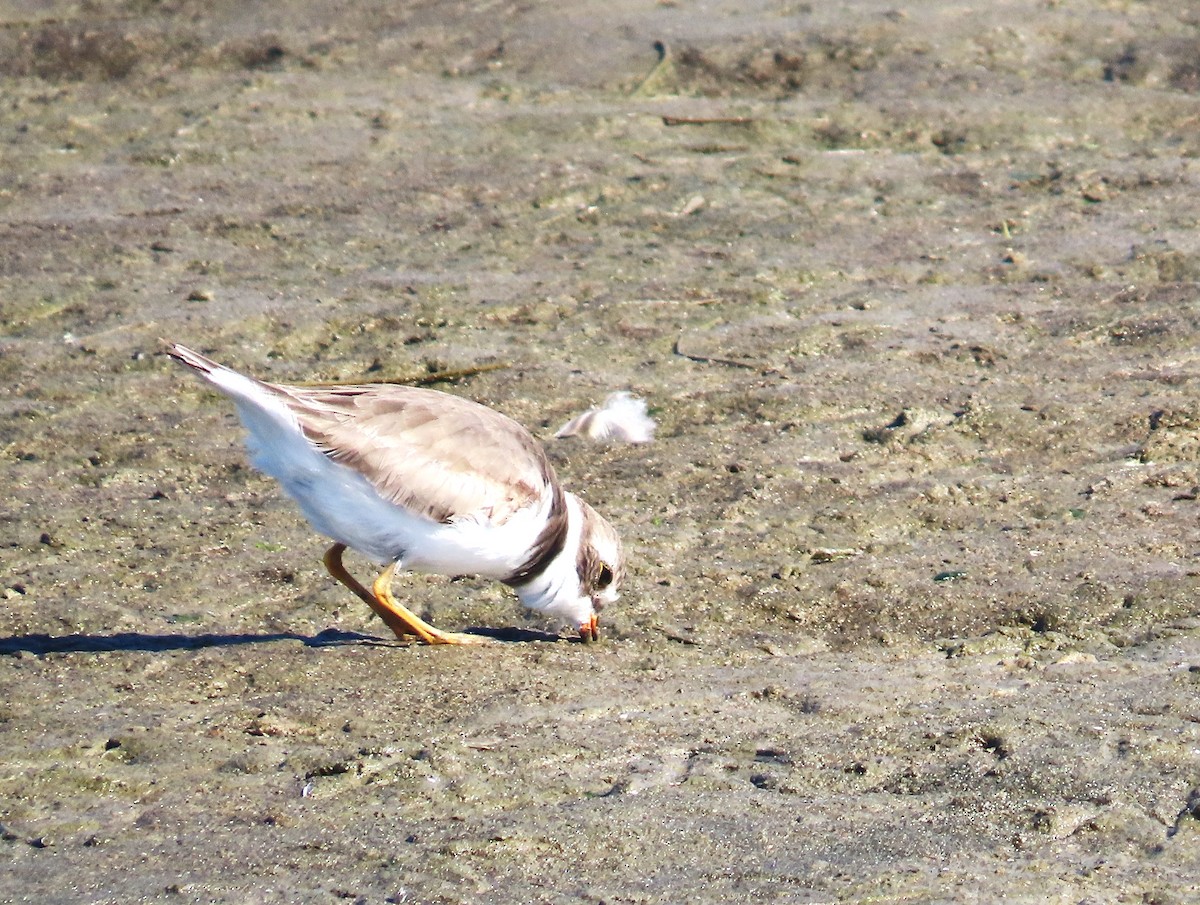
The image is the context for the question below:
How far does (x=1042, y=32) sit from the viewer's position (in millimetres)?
9820

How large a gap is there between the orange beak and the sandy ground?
0.07m

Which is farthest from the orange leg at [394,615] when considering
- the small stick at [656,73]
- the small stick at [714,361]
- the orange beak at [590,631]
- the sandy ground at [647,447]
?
the small stick at [656,73]

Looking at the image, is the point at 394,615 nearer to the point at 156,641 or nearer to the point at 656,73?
the point at 156,641

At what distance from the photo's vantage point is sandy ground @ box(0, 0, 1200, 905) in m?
3.67

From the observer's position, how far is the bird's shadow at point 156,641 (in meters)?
4.62

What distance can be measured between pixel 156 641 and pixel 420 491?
856mm

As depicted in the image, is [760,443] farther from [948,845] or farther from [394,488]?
[948,845]

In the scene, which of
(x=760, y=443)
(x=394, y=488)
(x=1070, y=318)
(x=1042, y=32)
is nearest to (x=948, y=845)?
(x=394, y=488)

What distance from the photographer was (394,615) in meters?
4.88

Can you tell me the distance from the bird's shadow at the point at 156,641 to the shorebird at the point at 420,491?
156 millimetres

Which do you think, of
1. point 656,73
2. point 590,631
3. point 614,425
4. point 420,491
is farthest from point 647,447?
point 656,73

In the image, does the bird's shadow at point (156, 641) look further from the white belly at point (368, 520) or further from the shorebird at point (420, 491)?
the white belly at point (368, 520)

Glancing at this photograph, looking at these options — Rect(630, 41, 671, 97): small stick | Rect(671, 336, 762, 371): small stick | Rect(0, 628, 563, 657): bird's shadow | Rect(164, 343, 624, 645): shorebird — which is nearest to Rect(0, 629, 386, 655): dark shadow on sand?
Rect(0, 628, 563, 657): bird's shadow

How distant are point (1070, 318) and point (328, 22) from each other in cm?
524
